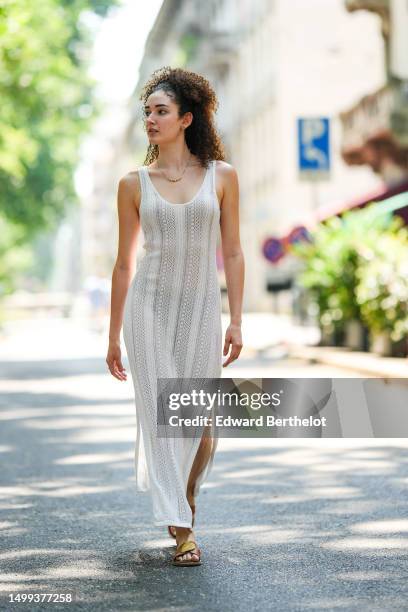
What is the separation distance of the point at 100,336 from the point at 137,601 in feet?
103

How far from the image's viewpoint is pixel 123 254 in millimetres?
5242

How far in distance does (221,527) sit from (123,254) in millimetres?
1462

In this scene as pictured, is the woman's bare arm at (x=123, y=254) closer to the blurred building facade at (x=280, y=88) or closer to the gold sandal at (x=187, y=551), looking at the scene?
the gold sandal at (x=187, y=551)

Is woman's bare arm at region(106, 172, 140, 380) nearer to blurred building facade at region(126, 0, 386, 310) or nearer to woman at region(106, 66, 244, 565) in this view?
woman at region(106, 66, 244, 565)

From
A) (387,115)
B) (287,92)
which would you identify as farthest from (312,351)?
(287,92)

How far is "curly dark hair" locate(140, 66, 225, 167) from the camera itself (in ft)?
17.3

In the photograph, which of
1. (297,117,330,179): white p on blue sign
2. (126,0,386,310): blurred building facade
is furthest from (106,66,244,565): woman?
(126,0,386,310): blurred building facade

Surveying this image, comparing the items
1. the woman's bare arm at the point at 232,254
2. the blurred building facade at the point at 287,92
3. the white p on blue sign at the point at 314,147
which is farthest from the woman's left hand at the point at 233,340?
the blurred building facade at the point at 287,92

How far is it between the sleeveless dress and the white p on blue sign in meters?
19.4

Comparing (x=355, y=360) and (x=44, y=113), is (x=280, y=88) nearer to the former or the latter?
(x=44, y=113)

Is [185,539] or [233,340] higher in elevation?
[233,340]

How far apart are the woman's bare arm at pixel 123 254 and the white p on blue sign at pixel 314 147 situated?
19.4m

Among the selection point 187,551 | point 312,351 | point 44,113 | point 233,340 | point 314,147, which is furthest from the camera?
point 44,113

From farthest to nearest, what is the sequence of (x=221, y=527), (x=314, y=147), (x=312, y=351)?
(x=314, y=147), (x=312, y=351), (x=221, y=527)
